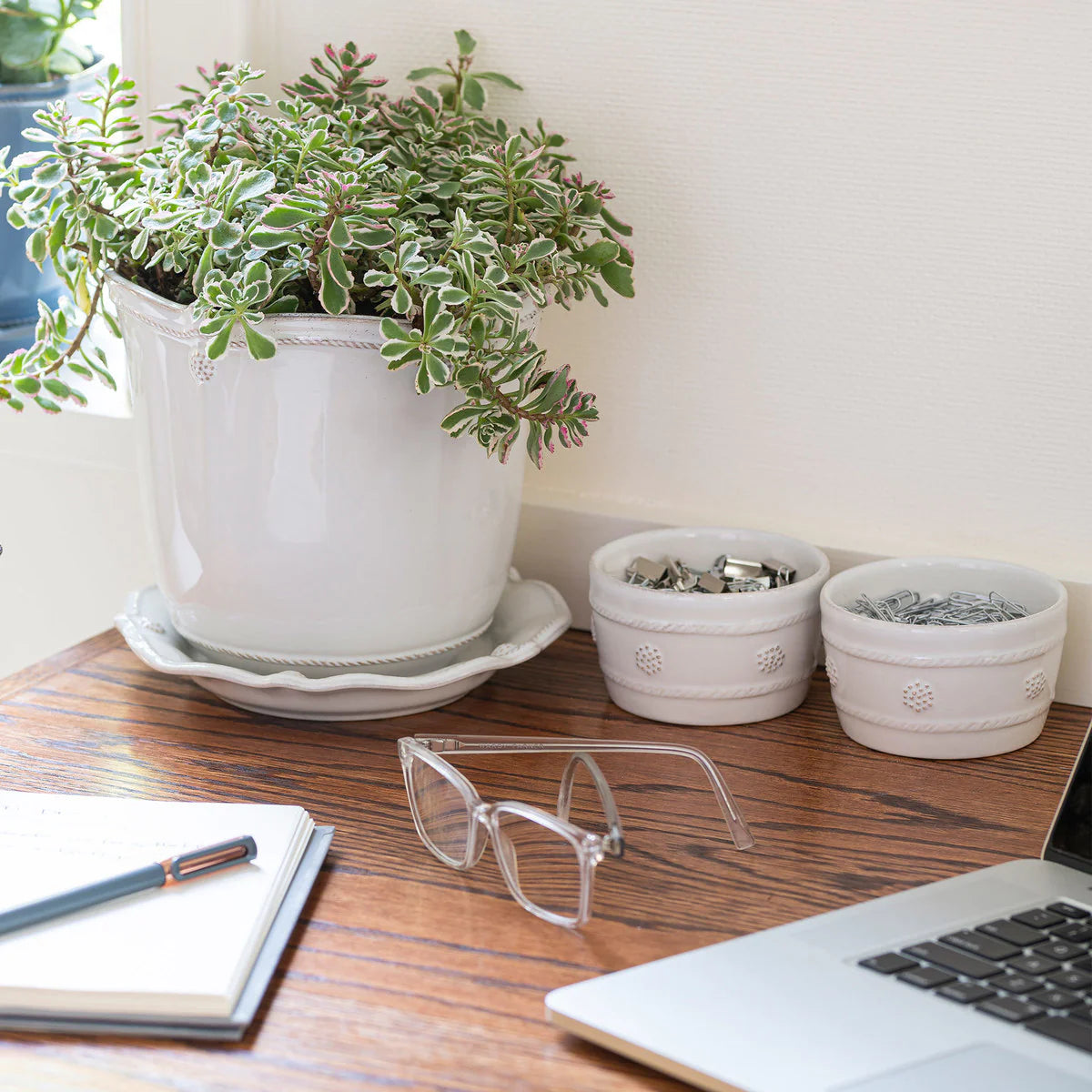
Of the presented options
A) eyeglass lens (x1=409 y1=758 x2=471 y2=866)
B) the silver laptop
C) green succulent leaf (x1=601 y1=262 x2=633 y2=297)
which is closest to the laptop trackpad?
the silver laptop

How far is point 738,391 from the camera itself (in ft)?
2.86

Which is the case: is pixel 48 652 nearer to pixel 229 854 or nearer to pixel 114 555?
pixel 114 555

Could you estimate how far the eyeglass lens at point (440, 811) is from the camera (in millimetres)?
599

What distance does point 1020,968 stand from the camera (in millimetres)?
489

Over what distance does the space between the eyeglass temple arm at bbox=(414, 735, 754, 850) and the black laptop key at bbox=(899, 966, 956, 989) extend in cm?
15

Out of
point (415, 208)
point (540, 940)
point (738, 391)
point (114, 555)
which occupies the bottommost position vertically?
point (114, 555)

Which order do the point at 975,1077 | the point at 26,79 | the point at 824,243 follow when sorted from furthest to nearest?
1. the point at 26,79
2. the point at 824,243
3. the point at 975,1077

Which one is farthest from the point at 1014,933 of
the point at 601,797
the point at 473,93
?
the point at 473,93

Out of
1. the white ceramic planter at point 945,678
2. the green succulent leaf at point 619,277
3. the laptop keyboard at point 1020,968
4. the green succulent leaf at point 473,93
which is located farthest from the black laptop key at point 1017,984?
the green succulent leaf at point 473,93

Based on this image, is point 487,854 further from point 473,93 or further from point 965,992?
point 473,93

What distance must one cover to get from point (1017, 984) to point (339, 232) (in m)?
0.47

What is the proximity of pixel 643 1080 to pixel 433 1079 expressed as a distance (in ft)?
0.26

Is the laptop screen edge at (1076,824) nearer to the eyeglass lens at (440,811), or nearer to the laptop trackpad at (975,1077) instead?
the laptop trackpad at (975,1077)

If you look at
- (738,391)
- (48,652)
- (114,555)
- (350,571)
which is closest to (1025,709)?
(738,391)
